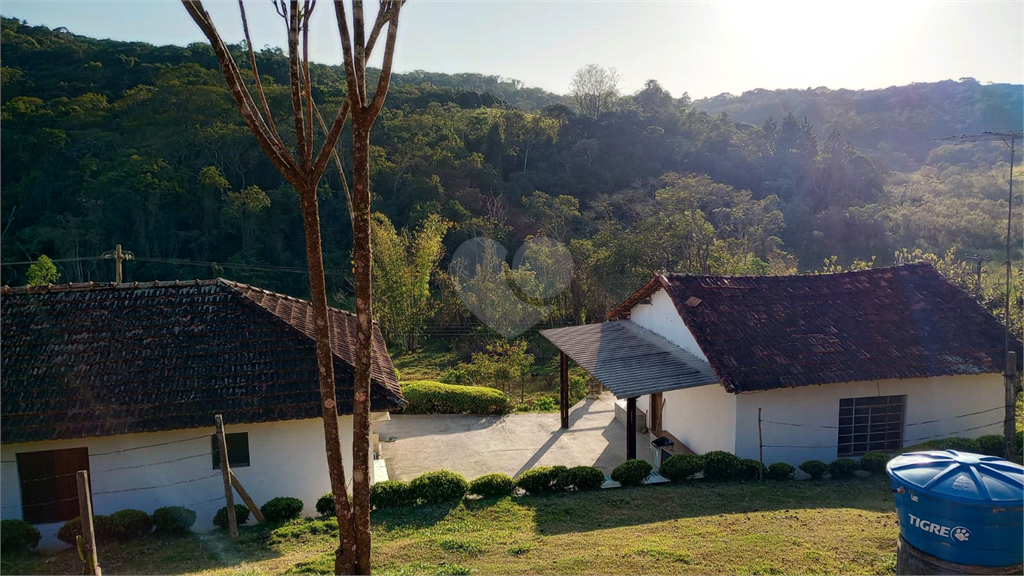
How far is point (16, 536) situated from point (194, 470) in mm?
2339

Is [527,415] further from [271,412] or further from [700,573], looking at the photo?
[700,573]

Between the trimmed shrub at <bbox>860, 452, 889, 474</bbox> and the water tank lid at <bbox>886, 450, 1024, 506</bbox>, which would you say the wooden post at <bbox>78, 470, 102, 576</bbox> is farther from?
the trimmed shrub at <bbox>860, 452, 889, 474</bbox>

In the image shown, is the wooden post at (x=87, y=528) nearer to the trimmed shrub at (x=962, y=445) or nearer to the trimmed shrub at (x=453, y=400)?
the trimmed shrub at (x=453, y=400)

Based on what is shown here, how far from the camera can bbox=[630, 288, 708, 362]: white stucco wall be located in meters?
13.6

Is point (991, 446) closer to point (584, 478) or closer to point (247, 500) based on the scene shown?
point (584, 478)

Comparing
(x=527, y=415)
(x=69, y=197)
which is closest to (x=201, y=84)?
(x=69, y=197)

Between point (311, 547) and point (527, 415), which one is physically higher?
point (311, 547)

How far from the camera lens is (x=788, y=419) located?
12508 mm

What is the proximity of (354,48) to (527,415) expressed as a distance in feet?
45.7

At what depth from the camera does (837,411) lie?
12.8 m

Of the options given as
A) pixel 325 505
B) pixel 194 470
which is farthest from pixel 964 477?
pixel 194 470

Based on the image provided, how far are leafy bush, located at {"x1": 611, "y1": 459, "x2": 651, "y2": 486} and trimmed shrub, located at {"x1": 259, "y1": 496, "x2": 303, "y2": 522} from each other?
17.2ft

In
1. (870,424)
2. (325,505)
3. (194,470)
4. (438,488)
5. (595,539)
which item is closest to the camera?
(595,539)
